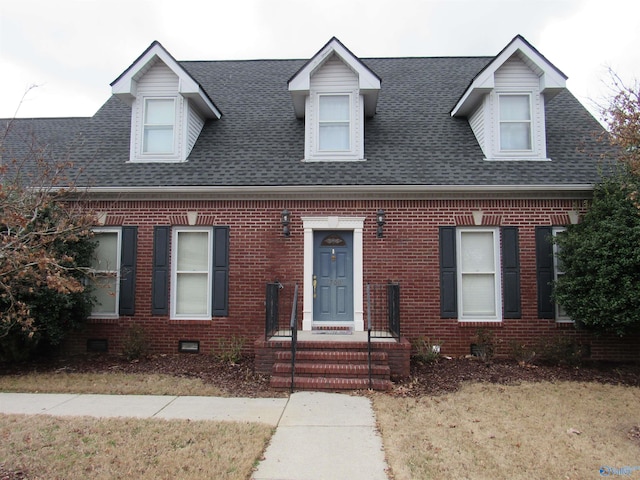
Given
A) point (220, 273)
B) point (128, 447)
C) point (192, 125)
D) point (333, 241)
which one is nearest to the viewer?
point (128, 447)

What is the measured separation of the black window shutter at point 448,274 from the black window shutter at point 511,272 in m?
0.98

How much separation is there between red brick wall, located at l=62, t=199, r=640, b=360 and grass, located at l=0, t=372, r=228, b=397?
1.45 m

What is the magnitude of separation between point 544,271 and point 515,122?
3.26 metres

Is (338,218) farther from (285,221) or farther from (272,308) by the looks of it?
(272,308)

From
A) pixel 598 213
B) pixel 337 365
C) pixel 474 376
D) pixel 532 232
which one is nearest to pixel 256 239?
pixel 337 365

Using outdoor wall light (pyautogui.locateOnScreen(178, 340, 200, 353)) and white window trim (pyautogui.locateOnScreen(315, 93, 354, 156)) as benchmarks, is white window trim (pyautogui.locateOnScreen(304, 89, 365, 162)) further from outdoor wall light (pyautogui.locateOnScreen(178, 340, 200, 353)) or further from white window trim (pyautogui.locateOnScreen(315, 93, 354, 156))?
outdoor wall light (pyautogui.locateOnScreen(178, 340, 200, 353))

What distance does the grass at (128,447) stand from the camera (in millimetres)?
4027

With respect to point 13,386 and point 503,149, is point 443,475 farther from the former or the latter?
point 503,149

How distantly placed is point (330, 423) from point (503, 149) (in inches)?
274

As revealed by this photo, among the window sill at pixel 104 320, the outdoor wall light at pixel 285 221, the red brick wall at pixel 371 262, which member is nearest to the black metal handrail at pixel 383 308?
the red brick wall at pixel 371 262

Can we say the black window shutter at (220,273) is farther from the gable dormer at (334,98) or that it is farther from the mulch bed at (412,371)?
the gable dormer at (334,98)

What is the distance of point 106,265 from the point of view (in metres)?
9.05

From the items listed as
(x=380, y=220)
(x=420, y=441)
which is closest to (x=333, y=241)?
(x=380, y=220)

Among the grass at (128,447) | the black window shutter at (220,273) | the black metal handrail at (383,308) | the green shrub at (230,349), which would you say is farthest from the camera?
the black window shutter at (220,273)
